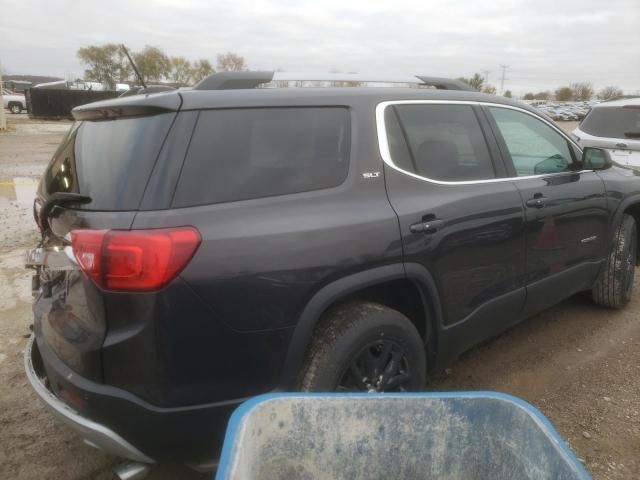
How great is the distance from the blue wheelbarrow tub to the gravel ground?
1463 millimetres

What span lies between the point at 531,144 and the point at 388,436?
290cm

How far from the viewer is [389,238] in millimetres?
2377

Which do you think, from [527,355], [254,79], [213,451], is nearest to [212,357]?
[213,451]

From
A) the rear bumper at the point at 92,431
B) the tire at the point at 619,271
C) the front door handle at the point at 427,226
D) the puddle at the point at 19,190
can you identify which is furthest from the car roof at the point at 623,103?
the puddle at the point at 19,190

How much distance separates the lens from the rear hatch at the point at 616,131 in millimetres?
6621

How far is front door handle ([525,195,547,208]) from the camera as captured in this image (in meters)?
3.18

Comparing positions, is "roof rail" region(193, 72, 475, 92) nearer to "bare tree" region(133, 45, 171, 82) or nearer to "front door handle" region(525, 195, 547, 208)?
"front door handle" region(525, 195, 547, 208)

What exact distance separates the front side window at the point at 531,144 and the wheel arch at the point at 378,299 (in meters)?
1.22

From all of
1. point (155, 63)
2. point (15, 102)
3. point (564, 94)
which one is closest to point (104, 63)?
point (155, 63)

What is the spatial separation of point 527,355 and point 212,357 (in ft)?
8.57

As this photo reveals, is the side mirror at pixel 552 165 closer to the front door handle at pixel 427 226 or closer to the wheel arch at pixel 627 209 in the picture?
the wheel arch at pixel 627 209

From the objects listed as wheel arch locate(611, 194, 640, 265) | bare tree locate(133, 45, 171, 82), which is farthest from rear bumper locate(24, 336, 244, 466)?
bare tree locate(133, 45, 171, 82)

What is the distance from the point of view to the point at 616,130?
695cm

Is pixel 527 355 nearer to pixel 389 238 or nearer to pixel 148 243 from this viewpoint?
pixel 389 238
